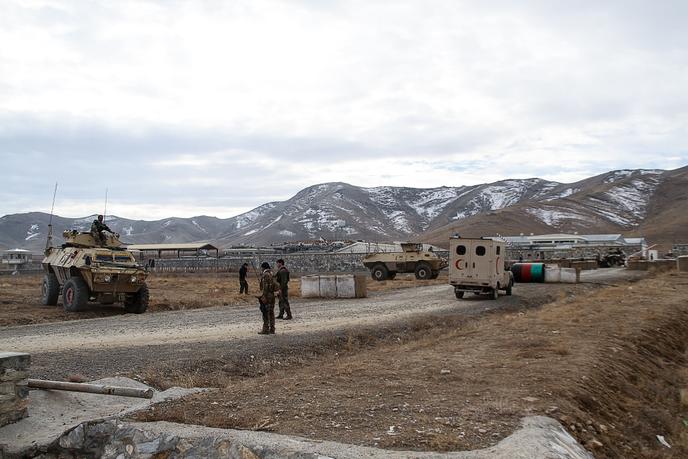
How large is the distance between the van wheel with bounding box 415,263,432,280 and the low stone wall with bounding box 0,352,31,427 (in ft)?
→ 98.9

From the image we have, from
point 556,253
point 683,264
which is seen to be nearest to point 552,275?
point 683,264

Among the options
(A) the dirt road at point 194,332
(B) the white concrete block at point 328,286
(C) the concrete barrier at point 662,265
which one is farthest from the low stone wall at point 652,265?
(B) the white concrete block at point 328,286

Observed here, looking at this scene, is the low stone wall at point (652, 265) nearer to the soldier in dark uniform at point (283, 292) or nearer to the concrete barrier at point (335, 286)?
the concrete barrier at point (335, 286)

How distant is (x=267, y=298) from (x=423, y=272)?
77.1 ft

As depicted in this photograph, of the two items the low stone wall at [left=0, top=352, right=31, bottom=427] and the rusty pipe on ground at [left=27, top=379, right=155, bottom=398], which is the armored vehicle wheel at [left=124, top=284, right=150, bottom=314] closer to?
the rusty pipe on ground at [left=27, top=379, right=155, bottom=398]

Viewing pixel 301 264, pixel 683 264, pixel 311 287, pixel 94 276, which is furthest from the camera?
pixel 301 264

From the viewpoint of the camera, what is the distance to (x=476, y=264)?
22266mm

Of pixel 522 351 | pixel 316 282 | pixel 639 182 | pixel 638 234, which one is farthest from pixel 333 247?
pixel 639 182

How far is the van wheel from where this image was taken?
35.8 metres

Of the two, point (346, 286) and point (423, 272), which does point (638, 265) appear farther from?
point (346, 286)

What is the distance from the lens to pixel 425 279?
3547cm

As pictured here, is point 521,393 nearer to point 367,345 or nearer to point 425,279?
point 367,345

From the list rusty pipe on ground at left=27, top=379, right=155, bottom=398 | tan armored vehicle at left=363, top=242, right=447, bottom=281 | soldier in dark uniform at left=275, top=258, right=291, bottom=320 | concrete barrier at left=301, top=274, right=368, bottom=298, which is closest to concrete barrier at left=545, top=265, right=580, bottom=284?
tan armored vehicle at left=363, top=242, right=447, bottom=281

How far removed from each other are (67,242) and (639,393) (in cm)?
1820
